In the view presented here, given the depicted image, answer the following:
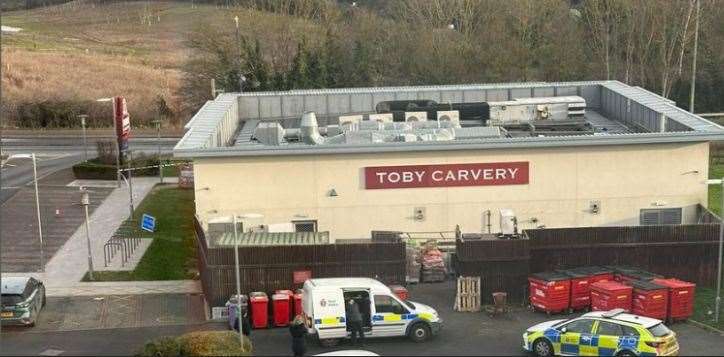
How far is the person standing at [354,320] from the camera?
72.4 ft

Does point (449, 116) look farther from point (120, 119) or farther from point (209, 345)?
point (209, 345)

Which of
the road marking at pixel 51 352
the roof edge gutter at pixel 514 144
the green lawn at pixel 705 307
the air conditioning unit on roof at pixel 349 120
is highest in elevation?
the air conditioning unit on roof at pixel 349 120

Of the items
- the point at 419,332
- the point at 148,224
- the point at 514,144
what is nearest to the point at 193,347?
the point at 419,332

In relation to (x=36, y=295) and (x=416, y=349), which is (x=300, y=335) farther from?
(x=36, y=295)

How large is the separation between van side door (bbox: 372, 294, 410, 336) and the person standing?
0.47 metres

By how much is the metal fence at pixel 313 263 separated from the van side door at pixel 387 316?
123 inches

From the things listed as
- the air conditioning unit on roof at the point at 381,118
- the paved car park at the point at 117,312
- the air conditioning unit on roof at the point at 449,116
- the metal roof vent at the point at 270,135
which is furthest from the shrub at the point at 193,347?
the air conditioning unit on roof at the point at 449,116

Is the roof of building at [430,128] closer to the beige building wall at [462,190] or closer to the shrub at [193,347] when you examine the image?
the beige building wall at [462,190]

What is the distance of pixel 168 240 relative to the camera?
114 ft

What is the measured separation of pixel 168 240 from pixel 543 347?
17405mm

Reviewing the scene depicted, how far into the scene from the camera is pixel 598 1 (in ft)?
220

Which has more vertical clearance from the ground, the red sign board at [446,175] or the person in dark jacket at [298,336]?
the red sign board at [446,175]

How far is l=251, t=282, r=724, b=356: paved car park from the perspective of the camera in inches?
874

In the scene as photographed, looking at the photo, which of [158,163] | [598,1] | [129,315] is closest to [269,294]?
[129,315]
